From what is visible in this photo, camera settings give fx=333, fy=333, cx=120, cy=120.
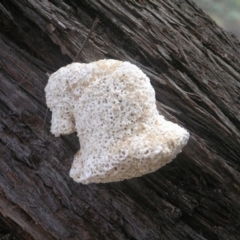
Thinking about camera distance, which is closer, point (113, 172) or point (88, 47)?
point (113, 172)

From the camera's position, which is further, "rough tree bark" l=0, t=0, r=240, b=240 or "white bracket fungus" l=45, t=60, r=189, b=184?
"rough tree bark" l=0, t=0, r=240, b=240

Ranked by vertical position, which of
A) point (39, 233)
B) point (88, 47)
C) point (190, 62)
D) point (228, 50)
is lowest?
point (39, 233)

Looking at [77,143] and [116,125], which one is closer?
[116,125]

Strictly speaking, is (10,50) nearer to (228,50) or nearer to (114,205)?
(114,205)

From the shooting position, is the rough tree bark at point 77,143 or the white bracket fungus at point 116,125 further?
the rough tree bark at point 77,143

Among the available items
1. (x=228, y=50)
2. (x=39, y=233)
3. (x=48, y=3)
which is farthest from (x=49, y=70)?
(x=228, y=50)
